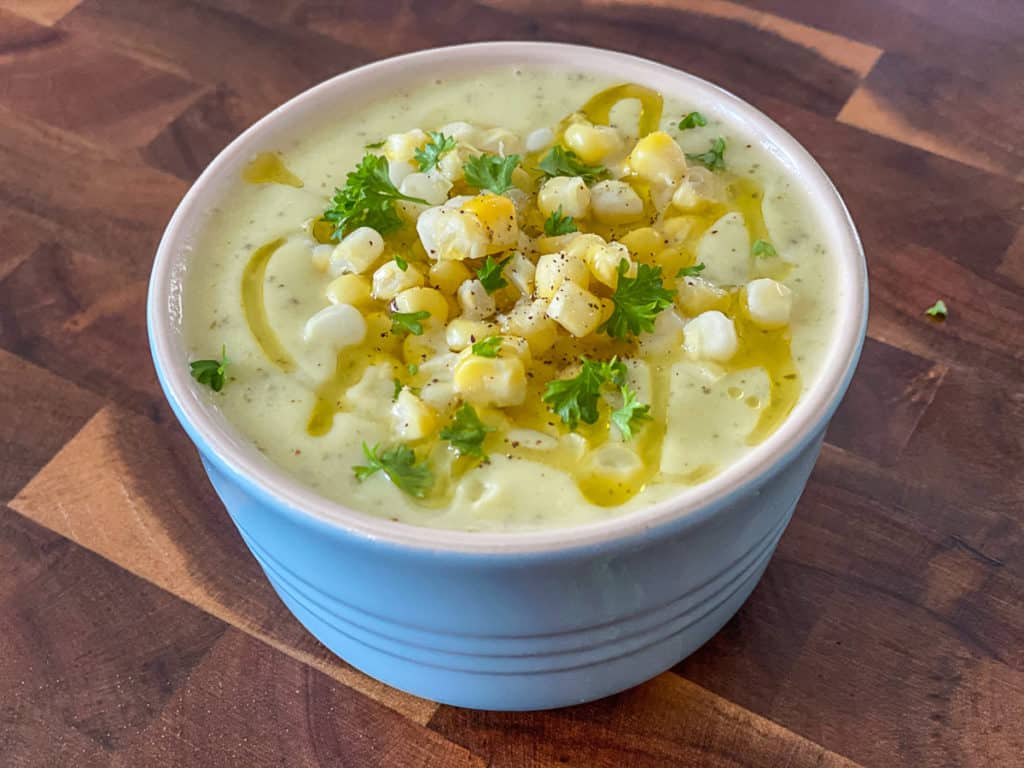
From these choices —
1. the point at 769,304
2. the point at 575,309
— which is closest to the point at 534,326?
the point at 575,309

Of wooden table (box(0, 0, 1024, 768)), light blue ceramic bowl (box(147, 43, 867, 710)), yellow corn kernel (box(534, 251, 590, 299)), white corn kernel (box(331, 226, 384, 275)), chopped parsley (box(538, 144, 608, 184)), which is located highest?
yellow corn kernel (box(534, 251, 590, 299))

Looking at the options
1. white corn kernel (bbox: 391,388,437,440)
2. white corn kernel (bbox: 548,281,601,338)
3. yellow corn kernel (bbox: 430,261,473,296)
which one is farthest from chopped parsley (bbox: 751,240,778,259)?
white corn kernel (bbox: 391,388,437,440)

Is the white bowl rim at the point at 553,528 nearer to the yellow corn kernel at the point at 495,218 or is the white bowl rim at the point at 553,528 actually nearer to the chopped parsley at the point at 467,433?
the chopped parsley at the point at 467,433

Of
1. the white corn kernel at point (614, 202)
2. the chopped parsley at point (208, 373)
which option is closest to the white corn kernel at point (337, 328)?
the chopped parsley at point (208, 373)

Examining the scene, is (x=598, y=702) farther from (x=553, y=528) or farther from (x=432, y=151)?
(x=432, y=151)

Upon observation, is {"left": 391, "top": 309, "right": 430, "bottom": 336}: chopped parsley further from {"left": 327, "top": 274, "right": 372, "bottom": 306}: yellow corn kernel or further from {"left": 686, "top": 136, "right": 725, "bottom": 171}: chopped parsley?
{"left": 686, "top": 136, "right": 725, "bottom": 171}: chopped parsley
